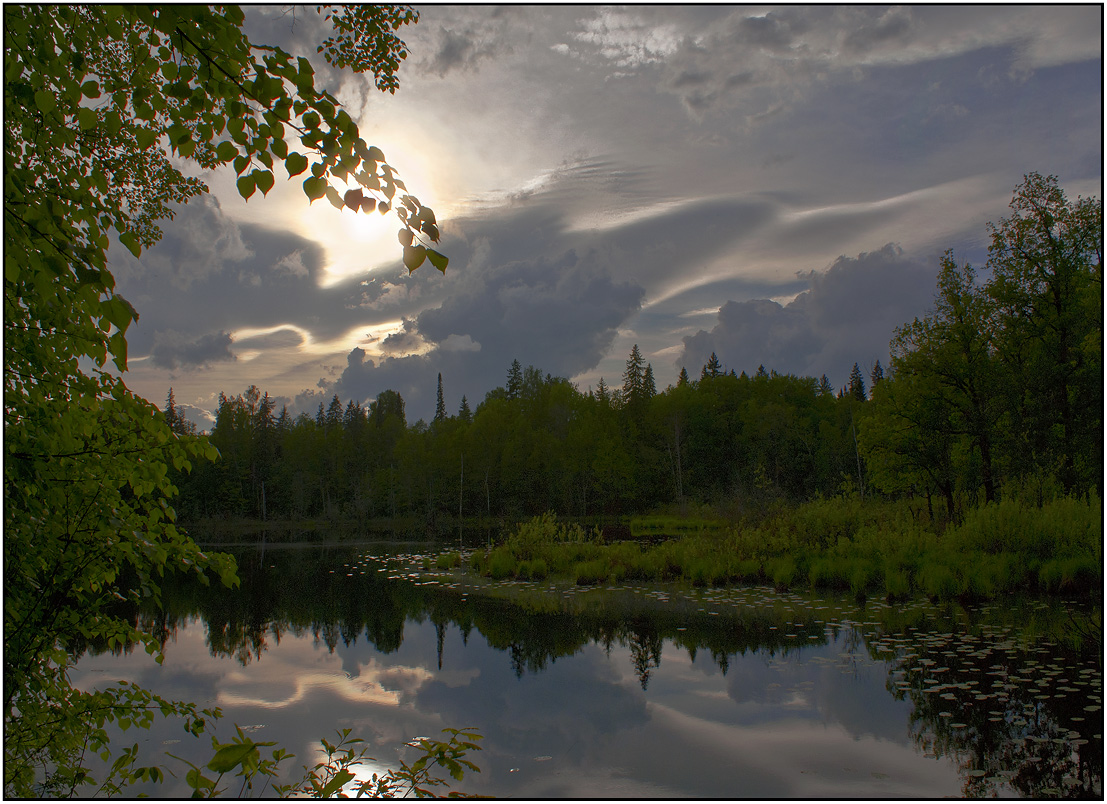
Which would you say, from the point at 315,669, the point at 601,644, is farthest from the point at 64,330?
the point at 601,644

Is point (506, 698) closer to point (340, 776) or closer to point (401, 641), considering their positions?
point (401, 641)

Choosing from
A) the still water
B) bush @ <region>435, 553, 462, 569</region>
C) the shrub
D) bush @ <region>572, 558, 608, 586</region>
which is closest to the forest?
the still water

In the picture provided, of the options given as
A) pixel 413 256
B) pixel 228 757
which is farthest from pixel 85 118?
pixel 228 757

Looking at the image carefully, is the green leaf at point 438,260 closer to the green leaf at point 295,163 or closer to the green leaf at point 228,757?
the green leaf at point 295,163

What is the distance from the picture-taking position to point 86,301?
5.80 ft

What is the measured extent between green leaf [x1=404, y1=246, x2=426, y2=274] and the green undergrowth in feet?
50.9

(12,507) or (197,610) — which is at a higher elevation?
(12,507)

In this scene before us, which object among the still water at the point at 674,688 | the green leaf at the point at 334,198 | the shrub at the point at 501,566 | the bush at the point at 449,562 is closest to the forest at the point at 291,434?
the green leaf at the point at 334,198

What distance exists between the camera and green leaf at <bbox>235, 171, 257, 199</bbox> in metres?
2.14

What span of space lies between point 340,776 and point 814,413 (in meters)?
74.5

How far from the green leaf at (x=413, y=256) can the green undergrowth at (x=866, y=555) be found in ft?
50.9

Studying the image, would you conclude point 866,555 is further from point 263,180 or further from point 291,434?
point 291,434

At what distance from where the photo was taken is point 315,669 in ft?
37.7

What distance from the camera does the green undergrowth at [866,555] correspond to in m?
14.3
